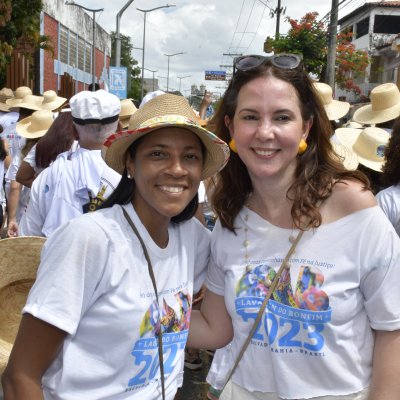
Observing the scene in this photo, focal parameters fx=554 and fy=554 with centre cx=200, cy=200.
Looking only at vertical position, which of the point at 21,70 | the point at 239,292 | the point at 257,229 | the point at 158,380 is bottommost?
the point at 158,380

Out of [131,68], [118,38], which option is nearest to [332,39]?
[118,38]

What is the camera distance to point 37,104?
843 centimetres

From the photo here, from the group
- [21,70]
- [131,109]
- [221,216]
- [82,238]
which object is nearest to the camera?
[82,238]

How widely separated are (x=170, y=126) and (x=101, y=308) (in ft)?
2.15

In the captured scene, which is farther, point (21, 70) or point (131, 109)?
→ point (21, 70)

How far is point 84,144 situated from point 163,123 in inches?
82.1

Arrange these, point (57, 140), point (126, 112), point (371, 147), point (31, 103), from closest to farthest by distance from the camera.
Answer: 1. point (57, 140)
2. point (371, 147)
3. point (126, 112)
4. point (31, 103)

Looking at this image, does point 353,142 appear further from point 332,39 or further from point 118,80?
point 118,80

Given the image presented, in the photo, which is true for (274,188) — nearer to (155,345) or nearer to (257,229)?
(257,229)

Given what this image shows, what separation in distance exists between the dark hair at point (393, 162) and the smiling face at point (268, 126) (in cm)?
161

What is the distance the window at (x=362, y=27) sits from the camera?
47375 millimetres

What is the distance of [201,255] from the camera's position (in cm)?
221

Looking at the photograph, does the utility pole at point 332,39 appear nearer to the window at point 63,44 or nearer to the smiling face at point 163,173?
the smiling face at point 163,173

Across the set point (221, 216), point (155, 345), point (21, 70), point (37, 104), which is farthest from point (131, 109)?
point (21, 70)
